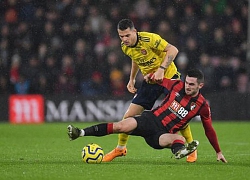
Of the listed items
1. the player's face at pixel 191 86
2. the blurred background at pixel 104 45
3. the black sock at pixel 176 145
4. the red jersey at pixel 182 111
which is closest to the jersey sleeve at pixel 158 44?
the red jersey at pixel 182 111

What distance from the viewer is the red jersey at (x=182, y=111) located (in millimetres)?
8547

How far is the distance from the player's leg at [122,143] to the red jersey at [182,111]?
622mm

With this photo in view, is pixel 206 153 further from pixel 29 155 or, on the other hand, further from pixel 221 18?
pixel 221 18

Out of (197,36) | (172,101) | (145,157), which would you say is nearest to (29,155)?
(145,157)

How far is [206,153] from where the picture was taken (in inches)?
411

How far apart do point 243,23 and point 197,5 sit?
1.39m

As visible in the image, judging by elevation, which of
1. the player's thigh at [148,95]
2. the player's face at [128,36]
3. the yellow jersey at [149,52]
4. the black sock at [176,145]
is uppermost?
the player's face at [128,36]

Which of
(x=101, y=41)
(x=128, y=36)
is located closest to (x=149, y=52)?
(x=128, y=36)

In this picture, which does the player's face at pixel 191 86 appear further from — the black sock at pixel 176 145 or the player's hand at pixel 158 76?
the black sock at pixel 176 145

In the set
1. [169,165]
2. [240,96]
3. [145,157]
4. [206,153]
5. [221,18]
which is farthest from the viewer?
[221,18]

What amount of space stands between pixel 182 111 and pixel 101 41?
10497 millimetres

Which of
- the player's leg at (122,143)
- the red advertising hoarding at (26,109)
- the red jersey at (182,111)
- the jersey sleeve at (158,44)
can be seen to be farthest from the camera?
the red advertising hoarding at (26,109)

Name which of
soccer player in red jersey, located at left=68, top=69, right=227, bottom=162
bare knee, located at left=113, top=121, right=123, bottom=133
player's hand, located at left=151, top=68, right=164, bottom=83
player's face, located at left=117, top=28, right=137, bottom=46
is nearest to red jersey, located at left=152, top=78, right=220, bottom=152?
soccer player in red jersey, located at left=68, top=69, right=227, bottom=162

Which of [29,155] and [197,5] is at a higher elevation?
[197,5]
